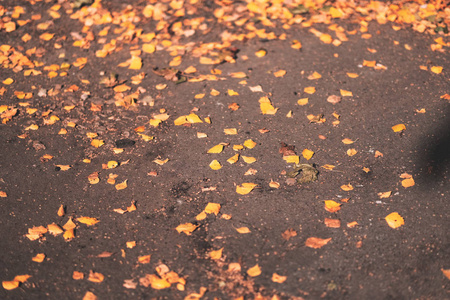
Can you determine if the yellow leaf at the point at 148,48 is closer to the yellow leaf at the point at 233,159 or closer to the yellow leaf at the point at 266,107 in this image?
the yellow leaf at the point at 266,107

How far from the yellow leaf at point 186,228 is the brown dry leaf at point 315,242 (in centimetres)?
72

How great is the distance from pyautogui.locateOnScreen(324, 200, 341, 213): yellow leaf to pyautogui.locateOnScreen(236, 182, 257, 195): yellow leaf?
518mm

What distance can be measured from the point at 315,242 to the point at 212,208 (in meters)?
0.71

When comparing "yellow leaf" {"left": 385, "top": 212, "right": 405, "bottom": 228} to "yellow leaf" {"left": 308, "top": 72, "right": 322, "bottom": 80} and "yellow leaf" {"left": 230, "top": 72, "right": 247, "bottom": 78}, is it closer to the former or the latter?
"yellow leaf" {"left": 308, "top": 72, "right": 322, "bottom": 80}

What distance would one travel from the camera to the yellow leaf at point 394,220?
275 cm

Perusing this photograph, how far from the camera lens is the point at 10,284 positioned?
8.18 feet

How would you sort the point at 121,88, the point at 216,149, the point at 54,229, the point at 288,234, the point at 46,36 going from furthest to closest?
the point at 46,36, the point at 121,88, the point at 216,149, the point at 54,229, the point at 288,234

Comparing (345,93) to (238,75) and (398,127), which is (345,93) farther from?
(238,75)

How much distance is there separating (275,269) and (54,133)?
2225 millimetres

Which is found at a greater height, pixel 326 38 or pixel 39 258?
pixel 326 38

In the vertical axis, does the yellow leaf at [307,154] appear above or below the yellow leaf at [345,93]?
below

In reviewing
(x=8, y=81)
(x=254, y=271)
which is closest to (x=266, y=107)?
(x=254, y=271)

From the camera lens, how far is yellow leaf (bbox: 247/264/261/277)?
250 centimetres

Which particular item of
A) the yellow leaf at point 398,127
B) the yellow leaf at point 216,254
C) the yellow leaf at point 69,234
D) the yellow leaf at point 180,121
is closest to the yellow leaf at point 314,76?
the yellow leaf at point 398,127
